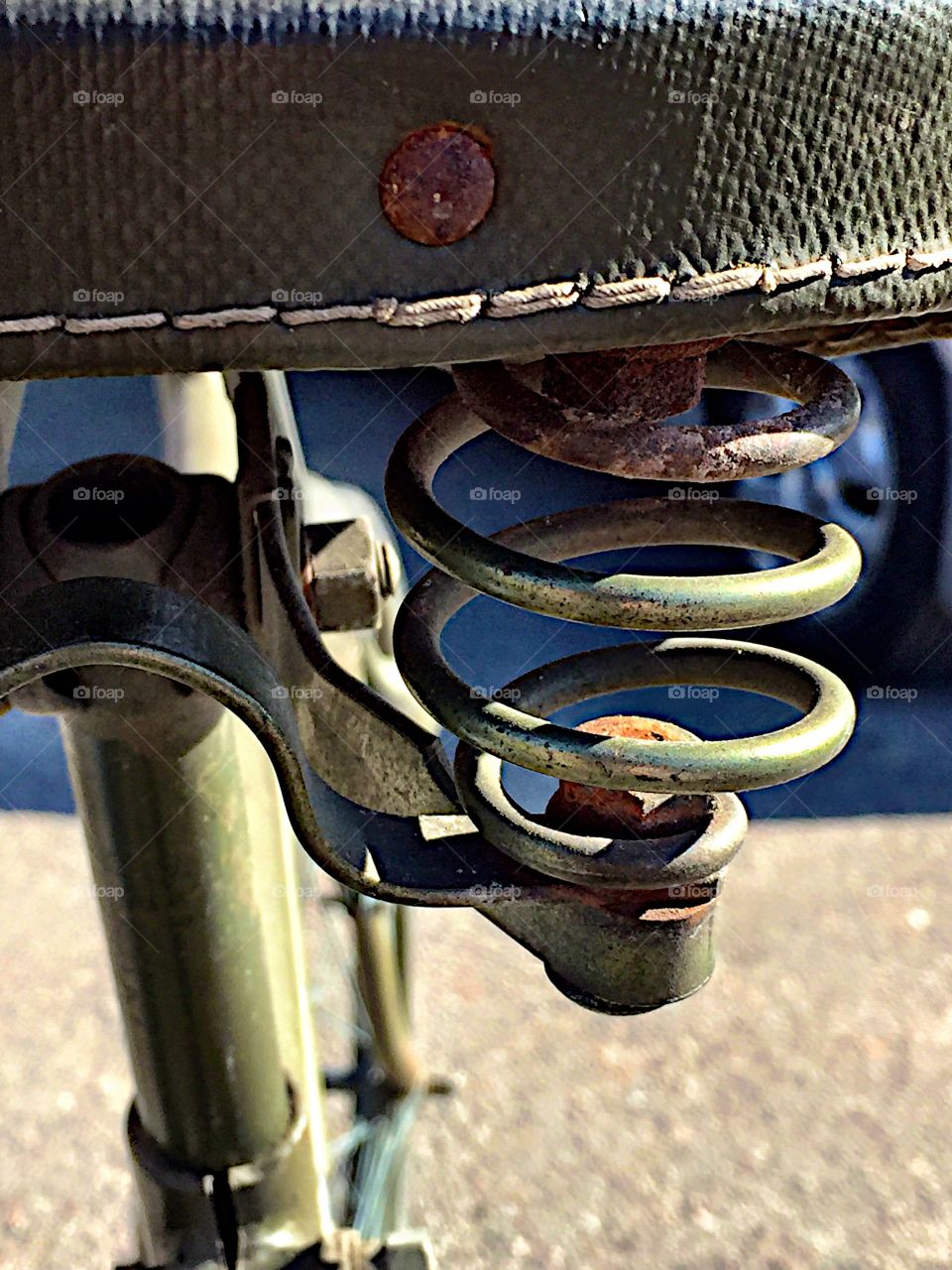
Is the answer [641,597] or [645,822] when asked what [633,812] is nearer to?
[645,822]

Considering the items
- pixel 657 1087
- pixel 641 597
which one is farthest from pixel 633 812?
pixel 657 1087

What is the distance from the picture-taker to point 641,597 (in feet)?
2.04

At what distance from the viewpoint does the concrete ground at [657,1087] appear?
1.49 metres

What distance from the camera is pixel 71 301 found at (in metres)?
0.52

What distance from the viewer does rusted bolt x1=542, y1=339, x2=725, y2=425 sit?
2.06ft

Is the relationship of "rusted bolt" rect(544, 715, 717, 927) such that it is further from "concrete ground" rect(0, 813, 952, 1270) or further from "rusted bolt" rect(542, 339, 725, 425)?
"concrete ground" rect(0, 813, 952, 1270)

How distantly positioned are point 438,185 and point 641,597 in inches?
7.9

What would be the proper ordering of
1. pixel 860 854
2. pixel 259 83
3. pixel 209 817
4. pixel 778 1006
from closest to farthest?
1. pixel 259 83
2. pixel 209 817
3. pixel 778 1006
4. pixel 860 854

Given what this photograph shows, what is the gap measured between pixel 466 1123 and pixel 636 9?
133 centimetres

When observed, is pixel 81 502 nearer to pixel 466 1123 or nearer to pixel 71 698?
pixel 71 698

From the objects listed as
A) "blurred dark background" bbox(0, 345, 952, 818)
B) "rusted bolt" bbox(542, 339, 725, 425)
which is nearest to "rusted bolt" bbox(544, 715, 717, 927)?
"rusted bolt" bbox(542, 339, 725, 425)

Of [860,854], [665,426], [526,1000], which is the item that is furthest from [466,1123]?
[665,426]

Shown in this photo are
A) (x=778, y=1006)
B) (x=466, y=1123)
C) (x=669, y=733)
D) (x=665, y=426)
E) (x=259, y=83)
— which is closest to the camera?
(x=259, y=83)

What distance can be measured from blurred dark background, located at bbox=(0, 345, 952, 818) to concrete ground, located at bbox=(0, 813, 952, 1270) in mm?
156
